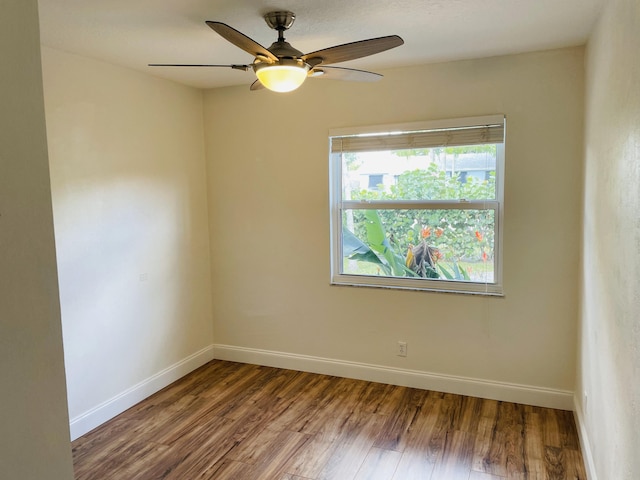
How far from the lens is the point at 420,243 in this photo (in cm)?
354

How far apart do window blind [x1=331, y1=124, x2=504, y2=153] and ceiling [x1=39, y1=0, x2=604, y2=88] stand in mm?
514

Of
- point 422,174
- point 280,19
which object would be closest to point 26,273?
point 280,19

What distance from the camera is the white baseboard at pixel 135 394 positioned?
9.77 feet

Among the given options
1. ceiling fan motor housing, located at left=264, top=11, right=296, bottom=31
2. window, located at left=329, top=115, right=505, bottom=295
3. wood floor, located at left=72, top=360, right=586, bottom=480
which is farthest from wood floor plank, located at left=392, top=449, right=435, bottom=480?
ceiling fan motor housing, located at left=264, top=11, right=296, bottom=31

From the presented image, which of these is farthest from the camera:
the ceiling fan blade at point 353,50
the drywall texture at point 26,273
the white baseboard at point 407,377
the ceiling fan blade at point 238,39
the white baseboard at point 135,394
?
the white baseboard at point 407,377

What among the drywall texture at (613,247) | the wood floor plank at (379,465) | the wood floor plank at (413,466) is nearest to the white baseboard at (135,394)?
the wood floor plank at (379,465)

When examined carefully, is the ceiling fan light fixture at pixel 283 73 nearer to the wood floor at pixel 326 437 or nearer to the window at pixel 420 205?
the window at pixel 420 205

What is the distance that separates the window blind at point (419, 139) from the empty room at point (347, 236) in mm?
16

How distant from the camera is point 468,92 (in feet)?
10.5

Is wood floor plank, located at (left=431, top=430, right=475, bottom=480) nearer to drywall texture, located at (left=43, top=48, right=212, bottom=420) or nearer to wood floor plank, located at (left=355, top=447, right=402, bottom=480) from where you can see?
wood floor plank, located at (left=355, top=447, right=402, bottom=480)

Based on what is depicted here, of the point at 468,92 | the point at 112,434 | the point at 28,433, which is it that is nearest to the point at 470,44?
the point at 468,92

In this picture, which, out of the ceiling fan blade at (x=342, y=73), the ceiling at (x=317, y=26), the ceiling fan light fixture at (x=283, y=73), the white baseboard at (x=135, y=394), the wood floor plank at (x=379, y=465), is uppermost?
the ceiling at (x=317, y=26)

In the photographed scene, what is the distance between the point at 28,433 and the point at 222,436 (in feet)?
7.23

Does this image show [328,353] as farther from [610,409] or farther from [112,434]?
[610,409]
